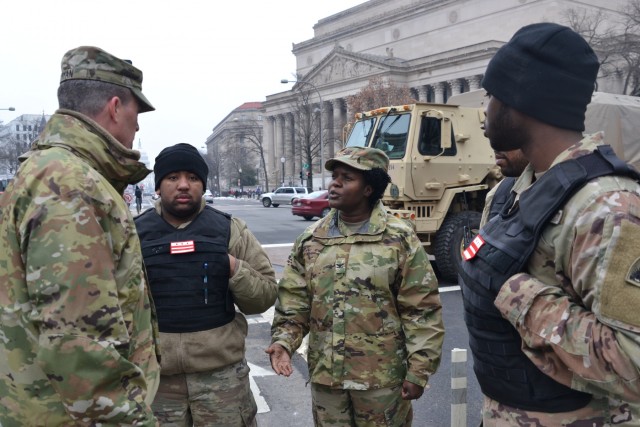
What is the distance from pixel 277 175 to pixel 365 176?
75850 millimetres

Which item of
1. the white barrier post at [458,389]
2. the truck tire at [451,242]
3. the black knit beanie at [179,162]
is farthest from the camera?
the truck tire at [451,242]

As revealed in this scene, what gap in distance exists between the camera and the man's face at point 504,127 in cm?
176

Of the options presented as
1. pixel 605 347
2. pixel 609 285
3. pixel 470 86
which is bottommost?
pixel 605 347

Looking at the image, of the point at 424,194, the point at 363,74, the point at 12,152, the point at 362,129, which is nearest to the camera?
the point at 424,194

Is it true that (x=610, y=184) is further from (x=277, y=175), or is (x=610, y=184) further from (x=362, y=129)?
(x=277, y=175)

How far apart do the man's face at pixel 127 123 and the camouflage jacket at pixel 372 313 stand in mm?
1195

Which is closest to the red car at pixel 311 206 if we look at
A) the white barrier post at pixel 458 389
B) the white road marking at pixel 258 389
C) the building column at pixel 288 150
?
the white road marking at pixel 258 389

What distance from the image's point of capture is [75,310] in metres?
1.59

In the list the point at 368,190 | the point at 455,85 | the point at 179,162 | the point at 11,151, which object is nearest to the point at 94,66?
the point at 179,162

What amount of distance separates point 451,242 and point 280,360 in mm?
6374

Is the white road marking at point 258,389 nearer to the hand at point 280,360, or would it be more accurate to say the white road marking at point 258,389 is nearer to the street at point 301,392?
the street at point 301,392

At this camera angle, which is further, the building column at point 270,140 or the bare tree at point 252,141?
the building column at point 270,140

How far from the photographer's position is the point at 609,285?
143 centimetres

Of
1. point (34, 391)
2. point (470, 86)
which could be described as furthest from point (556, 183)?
point (470, 86)
